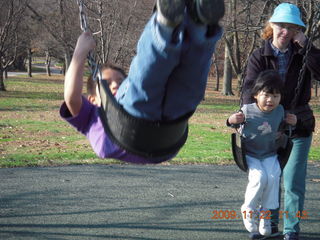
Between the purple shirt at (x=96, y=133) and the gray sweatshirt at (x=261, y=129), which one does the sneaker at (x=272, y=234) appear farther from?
the purple shirt at (x=96, y=133)

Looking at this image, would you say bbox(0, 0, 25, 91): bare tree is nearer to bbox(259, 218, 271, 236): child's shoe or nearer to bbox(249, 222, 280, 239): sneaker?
bbox(249, 222, 280, 239): sneaker

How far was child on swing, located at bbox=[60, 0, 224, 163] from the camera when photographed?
1996mm

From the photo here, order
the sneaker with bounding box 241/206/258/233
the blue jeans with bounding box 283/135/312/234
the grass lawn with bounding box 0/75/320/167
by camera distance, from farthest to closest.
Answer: the grass lawn with bounding box 0/75/320/167
the blue jeans with bounding box 283/135/312/234
the sneaker with bounding box 241/206/258/233

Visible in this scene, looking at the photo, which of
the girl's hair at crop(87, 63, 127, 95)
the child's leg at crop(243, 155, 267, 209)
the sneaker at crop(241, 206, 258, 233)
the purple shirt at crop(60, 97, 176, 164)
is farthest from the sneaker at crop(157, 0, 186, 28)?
the sneaker at crop(241, 206, 258, 233)

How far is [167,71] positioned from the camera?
2.12m

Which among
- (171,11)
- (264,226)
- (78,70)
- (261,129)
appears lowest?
(264,226)

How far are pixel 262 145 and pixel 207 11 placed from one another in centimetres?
205

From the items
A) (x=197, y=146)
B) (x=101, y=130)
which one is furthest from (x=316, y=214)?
(x=197, y=146)

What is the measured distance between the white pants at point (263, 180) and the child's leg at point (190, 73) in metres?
1.64

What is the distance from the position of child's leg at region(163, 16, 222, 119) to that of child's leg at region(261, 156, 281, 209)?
168 cm

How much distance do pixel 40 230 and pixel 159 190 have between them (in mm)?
1818

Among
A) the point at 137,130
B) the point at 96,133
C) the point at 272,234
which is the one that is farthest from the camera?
the point at 272,234

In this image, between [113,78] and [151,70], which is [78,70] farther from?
[151,70]

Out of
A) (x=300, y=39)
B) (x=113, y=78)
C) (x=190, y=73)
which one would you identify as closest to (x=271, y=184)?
(x=300, y=39)
